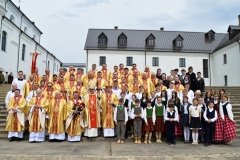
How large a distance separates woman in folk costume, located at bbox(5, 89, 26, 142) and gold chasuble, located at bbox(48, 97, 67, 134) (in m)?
1.02

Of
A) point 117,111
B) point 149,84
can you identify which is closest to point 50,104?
point 117,111

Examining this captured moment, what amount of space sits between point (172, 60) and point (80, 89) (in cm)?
2588

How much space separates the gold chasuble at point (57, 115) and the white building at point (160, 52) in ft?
79.2

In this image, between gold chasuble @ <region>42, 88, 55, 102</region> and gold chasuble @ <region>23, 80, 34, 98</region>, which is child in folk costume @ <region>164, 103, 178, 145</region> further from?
gold chasuble @ <region>23, 80, 34, 98</region>

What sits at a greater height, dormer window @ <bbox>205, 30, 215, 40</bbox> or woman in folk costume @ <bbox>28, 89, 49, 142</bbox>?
dormer window @ <bbox>205, 30, 215, 40</bbox>

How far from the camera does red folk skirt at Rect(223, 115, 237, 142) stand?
8312 mm

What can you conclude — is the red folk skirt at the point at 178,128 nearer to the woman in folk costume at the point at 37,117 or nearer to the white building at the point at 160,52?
the woman in folk costume at the point at 37,117

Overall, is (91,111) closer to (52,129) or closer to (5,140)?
(52,129)

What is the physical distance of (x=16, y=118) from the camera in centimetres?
875

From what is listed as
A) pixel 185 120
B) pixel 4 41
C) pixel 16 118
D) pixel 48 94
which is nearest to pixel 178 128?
pixel 185 120

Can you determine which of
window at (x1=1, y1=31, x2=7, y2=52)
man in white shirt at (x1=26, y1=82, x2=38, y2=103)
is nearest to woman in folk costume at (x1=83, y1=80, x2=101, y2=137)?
man in white shirt at (x1=26, y1=82, x2=38, y2=103)

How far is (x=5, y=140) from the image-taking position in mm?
8844

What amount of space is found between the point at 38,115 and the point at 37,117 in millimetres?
79

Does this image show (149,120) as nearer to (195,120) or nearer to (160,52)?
(195,120)
